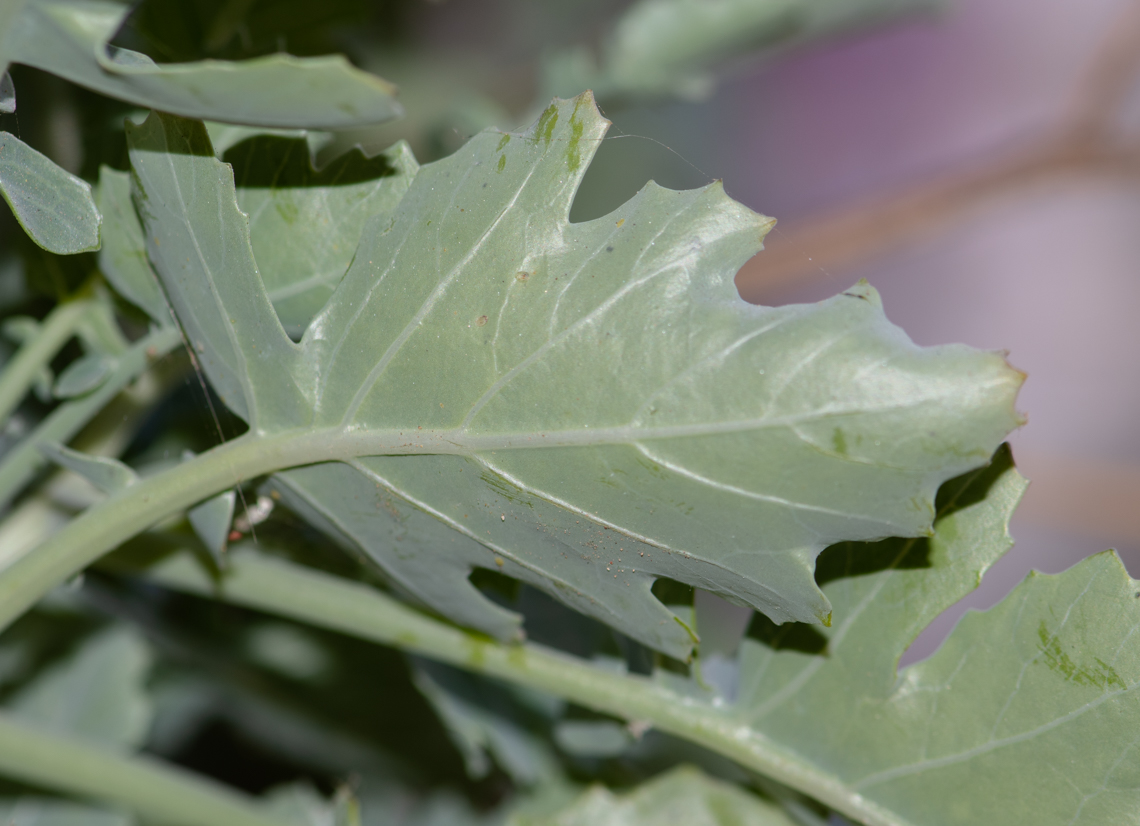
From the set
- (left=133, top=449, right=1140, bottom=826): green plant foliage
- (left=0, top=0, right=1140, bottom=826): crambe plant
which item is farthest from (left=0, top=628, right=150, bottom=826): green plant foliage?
(left=133, top=449, right=1140, bottom=826): green plant foliage

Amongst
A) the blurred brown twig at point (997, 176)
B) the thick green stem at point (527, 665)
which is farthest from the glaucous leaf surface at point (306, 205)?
the blurred brown twig at point (997, 176)

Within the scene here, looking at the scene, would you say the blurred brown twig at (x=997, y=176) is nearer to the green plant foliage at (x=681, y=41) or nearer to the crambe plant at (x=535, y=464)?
the green plant foliage at (x=681, y=41)

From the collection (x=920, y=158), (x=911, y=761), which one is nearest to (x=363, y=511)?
(x=911, y=761)

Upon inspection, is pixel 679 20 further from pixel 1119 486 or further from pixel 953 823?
pixel 1119 486

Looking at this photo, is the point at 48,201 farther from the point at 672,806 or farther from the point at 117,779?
the point at 672,806

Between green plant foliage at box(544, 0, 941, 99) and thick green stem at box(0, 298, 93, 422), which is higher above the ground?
green plant foliage at box(544, 0, 941, 99)

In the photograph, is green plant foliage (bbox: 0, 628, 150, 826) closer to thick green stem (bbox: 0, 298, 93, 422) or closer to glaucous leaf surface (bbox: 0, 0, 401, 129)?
thick green stem (bbox: 0, 298, 93, 422)
